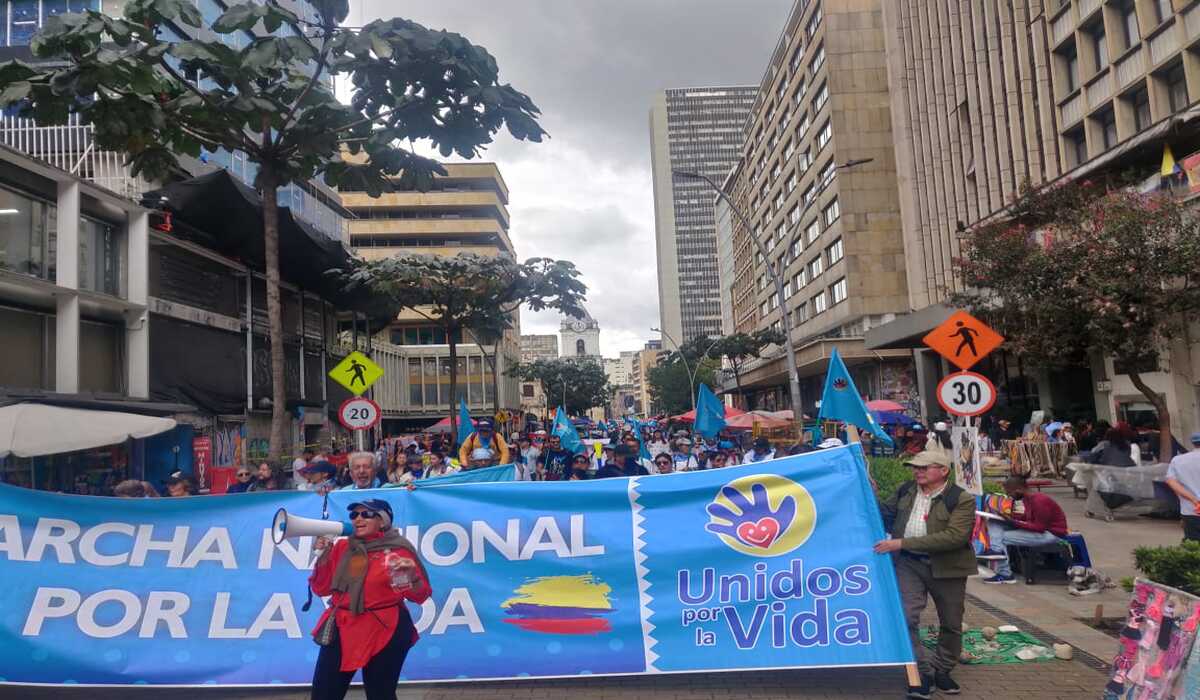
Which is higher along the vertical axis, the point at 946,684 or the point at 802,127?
the point at 802,127

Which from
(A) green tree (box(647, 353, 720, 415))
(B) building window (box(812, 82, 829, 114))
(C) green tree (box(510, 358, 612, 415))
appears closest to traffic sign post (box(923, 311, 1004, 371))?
(B) building window (box(812, 82, 829, 114))

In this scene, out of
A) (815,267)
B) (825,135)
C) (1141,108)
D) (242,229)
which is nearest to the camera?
(242,229)

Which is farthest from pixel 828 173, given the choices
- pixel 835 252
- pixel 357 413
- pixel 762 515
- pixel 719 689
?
pixel 719 689

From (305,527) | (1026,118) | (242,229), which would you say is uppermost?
(1026,118)

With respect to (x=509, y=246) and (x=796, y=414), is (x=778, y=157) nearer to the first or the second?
(x=509, y=246)

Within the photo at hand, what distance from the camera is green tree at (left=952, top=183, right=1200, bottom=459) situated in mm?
15977

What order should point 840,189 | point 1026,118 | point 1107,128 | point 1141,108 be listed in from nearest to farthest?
point 1141,108, point 1107,128, point 1026,118, point 840,189

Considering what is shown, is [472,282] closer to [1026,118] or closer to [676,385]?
[1026,118]

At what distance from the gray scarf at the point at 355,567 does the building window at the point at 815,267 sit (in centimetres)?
5242

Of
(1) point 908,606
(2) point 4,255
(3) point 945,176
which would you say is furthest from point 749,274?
(1) point 908,606

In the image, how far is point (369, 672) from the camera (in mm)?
4215

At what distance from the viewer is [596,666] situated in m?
5.47

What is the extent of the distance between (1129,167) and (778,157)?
4189 centimetres

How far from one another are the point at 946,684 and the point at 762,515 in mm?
1626
